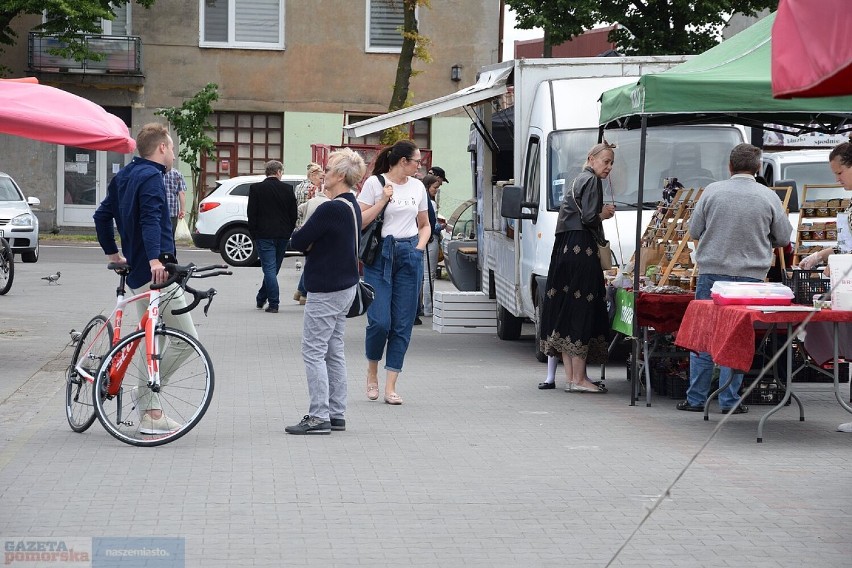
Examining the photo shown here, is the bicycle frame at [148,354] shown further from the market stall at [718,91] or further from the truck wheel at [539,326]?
the truck wheel at [539,326]

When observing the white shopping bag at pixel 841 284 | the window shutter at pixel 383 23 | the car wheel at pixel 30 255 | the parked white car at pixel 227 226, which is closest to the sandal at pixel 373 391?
the white shopping bag at pixel 841 284

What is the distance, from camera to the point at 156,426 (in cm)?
848

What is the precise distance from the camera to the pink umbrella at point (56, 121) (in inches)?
443

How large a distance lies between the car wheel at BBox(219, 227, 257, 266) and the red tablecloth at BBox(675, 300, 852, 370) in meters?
19.2

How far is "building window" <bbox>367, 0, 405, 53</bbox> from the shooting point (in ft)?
133

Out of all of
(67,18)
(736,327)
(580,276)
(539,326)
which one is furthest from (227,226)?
(736,327)

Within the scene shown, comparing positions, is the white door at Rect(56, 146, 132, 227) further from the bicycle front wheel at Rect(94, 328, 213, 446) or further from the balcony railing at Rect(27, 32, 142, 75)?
the bicycle front wheel at Rect(94, 328, 213, 446)

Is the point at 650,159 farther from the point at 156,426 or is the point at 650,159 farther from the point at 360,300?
the point at 156,426

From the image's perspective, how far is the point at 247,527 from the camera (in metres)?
6.21

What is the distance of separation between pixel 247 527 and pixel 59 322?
1042 cm

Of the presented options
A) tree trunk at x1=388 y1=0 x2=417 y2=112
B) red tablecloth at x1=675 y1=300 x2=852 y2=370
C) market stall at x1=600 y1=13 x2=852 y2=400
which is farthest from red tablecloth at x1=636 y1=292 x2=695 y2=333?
tree trunk at x1=388 y1=0 x2=417 y2=112

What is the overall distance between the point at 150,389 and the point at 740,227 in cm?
417

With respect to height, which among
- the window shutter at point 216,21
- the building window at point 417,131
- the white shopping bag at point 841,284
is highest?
the window shutter at point 216,21

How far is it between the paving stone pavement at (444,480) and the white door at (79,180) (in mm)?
29060
